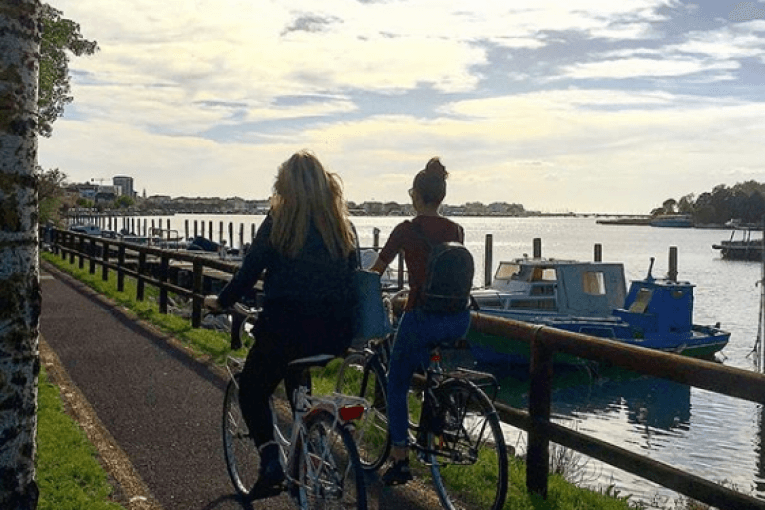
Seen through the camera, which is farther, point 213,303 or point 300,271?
point 213,303

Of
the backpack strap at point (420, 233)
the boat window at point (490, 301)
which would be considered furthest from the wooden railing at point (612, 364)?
the boat window at point (490, 301)

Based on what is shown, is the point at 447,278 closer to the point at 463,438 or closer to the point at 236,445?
the point at 463,438

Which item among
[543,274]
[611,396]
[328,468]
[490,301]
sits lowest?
[611,396]

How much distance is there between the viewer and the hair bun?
5.15 metres

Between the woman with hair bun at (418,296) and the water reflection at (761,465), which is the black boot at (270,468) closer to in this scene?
the woman with hair bun at (418,296)

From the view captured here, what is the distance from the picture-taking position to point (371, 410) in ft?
17.0

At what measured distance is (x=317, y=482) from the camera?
4.51 metres

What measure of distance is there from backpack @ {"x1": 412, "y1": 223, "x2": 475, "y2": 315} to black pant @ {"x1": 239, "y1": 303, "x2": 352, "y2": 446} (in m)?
0.49

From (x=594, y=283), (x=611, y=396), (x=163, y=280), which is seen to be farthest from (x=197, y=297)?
(x=594, y=283)

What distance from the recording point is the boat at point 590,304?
27.0m

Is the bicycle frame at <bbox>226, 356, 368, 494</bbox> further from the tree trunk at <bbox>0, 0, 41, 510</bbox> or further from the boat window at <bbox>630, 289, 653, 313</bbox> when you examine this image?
the boat window at <bbox>630, 289, 653, 313</bbox>

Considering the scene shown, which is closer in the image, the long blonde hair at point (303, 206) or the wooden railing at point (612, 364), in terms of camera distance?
the wooden railing at point (612, 364)

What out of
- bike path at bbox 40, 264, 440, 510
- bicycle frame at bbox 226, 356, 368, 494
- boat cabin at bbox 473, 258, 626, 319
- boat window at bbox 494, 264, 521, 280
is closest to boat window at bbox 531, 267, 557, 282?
boat cabin at bbox 473, 258, 626, 319

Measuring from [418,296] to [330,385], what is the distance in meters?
4.46
